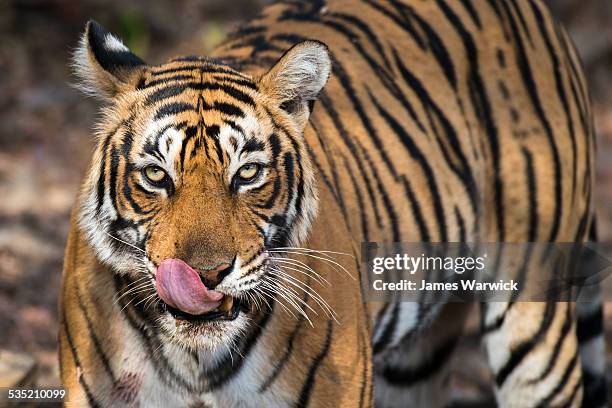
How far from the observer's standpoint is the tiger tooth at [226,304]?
2791 millimetres

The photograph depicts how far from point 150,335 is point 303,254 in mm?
490

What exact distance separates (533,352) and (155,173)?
2.04 meters

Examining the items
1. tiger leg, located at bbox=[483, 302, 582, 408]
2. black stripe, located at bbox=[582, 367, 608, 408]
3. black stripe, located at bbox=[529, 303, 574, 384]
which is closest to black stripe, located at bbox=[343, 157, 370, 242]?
tiger leg, located at bbox=[483, 302, 582, 408]

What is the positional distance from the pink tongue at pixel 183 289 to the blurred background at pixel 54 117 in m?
2.42

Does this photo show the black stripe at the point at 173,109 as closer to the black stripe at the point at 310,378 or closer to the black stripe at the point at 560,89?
the black stripe at the point at 310,378

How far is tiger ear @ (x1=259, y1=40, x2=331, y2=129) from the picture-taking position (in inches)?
120

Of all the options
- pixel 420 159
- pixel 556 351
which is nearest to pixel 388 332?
pixel 420 159

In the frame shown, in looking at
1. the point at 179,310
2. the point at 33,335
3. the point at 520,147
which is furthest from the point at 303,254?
the point at 33,335

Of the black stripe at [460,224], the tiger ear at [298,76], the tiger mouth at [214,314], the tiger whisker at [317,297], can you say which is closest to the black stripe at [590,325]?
the black stripe at [460,224]

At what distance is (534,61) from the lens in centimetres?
432

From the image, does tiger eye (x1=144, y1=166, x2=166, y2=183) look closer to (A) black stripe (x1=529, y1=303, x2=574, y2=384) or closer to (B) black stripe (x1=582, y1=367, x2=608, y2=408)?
(A) black stripe (x1=529, y1=303, x2=574, y2=384)

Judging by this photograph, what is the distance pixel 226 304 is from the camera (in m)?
2.80

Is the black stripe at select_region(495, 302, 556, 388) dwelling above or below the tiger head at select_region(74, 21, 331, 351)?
below

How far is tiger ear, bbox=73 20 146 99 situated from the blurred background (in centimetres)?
231
